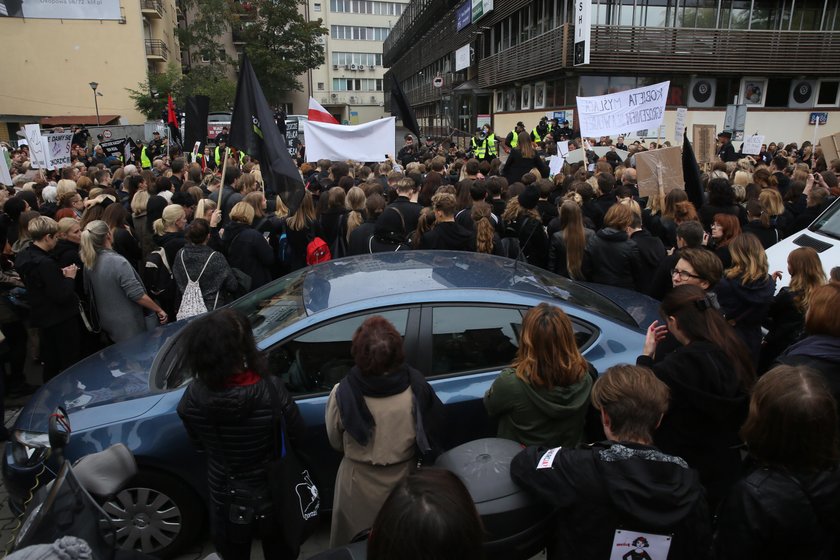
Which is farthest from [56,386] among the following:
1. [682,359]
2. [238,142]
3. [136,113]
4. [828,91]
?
[136,113]

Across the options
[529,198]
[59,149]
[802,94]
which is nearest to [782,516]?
[529,198]

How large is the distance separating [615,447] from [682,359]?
89cm

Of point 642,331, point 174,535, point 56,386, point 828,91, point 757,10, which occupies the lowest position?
point 174,535

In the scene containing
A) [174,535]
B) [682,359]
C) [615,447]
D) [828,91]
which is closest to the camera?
[615,447]

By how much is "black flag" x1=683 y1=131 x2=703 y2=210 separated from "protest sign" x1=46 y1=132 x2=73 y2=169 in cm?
1131

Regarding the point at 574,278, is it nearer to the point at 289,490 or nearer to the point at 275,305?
the point at 275,305

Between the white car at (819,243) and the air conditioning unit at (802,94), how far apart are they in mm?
25389

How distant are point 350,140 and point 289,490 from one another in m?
6.58

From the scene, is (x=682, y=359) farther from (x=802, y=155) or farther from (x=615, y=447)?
(x=802, y=155)

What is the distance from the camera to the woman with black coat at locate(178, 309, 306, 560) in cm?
262

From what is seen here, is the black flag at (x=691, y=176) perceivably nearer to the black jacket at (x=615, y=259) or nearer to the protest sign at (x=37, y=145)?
the black jacket at (x=615, y=259)

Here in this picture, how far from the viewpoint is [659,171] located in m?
6.99

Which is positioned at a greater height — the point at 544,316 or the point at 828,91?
the point at 828,91

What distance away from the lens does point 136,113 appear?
43.4 metres
